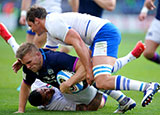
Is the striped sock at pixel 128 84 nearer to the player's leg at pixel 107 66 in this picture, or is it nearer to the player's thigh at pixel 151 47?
the player's leg at pixel 107 66

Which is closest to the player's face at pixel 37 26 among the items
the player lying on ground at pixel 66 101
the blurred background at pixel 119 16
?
the player lying on ground at pixel 66 101

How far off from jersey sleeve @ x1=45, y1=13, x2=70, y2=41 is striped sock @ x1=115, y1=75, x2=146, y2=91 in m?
0.91

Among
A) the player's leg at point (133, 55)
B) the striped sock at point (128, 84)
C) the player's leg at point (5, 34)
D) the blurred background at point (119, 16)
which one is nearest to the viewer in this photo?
the striped sock at point (128, 84)

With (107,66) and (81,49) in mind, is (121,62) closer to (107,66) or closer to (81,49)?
(107,66)

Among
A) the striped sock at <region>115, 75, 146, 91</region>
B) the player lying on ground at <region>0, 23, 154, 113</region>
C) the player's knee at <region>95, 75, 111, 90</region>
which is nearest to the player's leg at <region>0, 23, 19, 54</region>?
the player lying on ground at <region>0, 23, 154, 113</region>

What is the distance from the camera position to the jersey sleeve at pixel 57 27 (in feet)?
17.1

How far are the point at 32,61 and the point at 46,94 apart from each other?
63 cm

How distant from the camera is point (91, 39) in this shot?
5602 millimetres

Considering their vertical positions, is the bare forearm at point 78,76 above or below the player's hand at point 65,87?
above

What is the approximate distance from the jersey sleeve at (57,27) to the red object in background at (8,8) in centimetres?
2333

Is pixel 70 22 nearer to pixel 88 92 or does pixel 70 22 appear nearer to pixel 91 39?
pixel 91 39

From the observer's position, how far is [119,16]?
2939 cm

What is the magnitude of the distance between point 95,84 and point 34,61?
932 mm

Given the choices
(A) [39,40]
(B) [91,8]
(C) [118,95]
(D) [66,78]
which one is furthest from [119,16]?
(D) [66,78]
